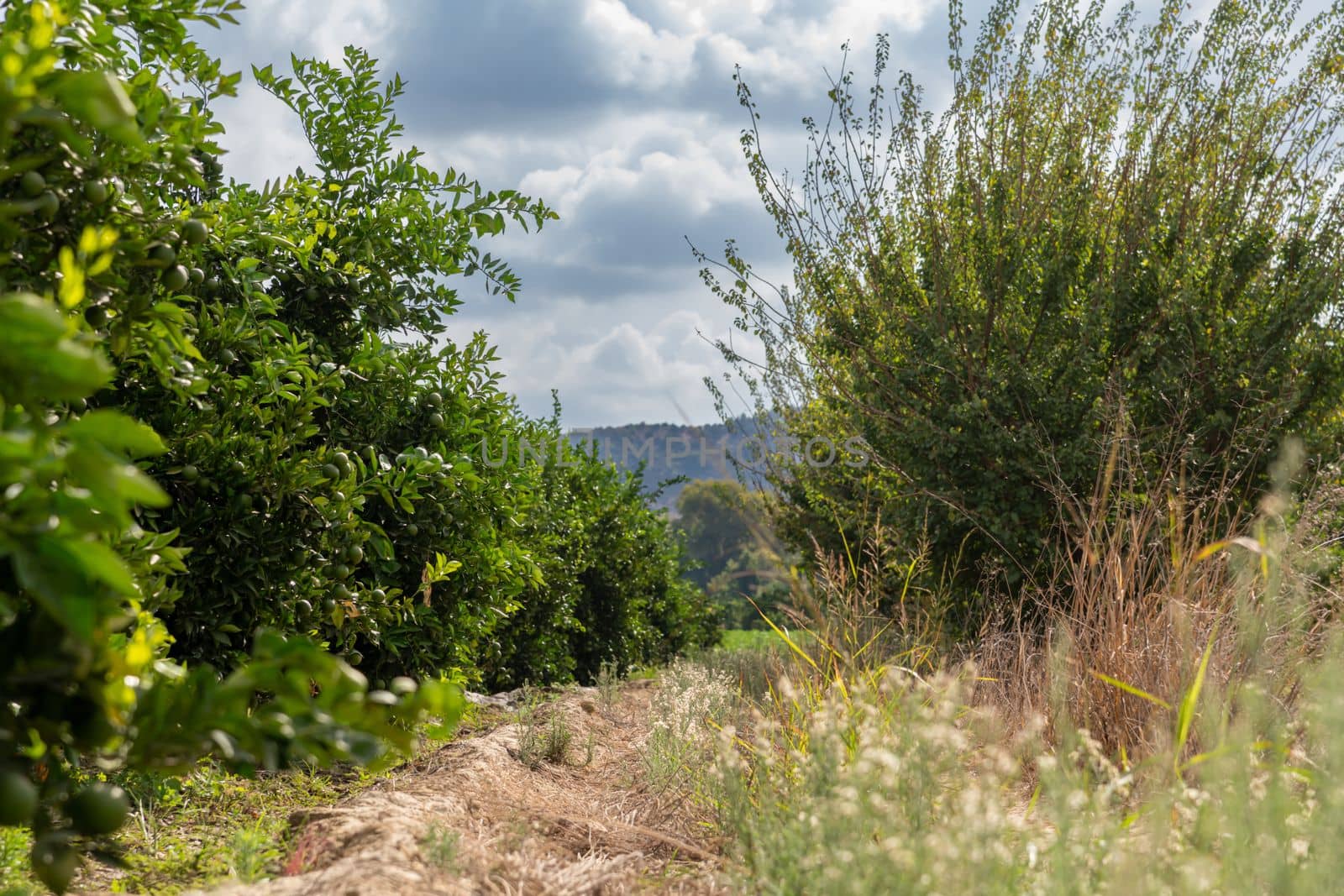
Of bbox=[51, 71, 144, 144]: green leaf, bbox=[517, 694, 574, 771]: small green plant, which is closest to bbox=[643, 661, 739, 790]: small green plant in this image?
bbox=[517, 694, 574, 771]: small green plant

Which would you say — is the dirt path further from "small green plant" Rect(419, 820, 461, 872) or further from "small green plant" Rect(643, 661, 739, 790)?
"small green plant" Rect(643, 661, 739, 790)

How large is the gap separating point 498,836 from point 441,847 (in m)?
0.56

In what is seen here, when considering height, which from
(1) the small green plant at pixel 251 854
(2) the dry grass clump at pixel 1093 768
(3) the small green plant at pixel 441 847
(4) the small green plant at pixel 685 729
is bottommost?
(4) the small green plant at pixel 685 729

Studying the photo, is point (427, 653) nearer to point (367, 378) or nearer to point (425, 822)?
point (367, 378)

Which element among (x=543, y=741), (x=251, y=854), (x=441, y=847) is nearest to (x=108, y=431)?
(x=441, y=847)

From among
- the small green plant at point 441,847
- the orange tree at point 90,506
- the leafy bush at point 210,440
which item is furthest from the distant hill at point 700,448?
the orange tree at point 90,506

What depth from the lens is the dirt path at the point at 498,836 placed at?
2.37 meters

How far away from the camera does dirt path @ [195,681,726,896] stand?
2.37m

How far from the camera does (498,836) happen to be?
298 centimetres

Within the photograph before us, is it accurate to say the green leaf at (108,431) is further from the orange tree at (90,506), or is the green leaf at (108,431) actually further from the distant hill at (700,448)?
the distant hill at (700,448)

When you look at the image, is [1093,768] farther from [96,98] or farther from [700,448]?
[700,448]

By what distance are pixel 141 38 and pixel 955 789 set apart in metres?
3.31

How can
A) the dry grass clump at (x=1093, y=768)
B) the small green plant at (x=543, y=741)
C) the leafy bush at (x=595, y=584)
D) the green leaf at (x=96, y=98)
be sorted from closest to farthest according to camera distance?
the green leaf at (x=96, y=98), the dry grass clump at (x=1093, y=768), the small green plant at (x=543, y=741), the leafy bush at (x=595, y=584)

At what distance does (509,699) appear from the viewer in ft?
21.4
